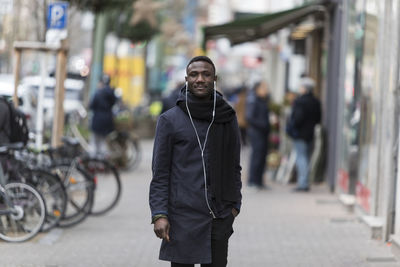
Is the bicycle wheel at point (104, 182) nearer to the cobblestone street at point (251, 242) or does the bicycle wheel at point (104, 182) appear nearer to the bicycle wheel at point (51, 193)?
the cobblestone street at point (251, 242)

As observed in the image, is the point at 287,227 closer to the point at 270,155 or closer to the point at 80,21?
the point at 270,155

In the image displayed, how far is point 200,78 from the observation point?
5441 mm

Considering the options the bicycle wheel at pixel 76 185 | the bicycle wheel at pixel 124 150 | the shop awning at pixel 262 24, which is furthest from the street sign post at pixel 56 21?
the bicycle wheel at pixel 124 150

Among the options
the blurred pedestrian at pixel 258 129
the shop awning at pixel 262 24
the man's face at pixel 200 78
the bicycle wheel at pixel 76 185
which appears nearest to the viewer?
the man's face at pixel 200 78

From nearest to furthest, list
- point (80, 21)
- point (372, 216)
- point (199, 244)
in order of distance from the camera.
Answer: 1. point (199, 244)
2. point (372, 216)
3. point (80, 21)

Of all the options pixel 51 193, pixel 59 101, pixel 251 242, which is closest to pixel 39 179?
pixel 51 193

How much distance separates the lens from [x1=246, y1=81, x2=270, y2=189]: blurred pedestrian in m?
15.7

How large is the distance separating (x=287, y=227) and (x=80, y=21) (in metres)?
25.6

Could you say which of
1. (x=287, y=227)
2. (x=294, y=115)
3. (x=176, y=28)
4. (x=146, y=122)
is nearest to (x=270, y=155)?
(x=294, y=115)

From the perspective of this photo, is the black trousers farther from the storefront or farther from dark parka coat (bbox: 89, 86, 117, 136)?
dark parka coat (bbox: 89, 86, 117, 136)

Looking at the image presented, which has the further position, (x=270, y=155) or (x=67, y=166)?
(x=270, y=155)

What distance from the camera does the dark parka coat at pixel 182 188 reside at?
18.0 feet

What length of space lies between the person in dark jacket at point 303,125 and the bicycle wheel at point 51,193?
20.0ft

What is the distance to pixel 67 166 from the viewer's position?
1106 centimetres
